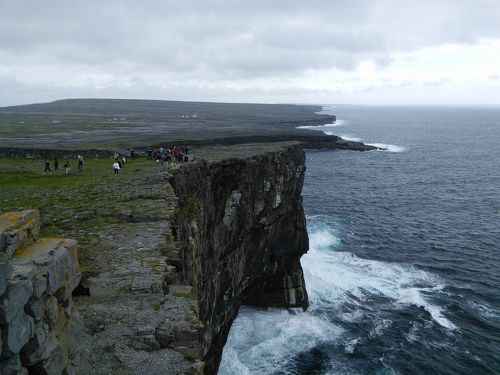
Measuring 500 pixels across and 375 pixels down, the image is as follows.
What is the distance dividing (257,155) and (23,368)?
32.8 m

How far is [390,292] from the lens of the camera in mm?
41969

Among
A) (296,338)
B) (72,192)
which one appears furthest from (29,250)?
(296,338)

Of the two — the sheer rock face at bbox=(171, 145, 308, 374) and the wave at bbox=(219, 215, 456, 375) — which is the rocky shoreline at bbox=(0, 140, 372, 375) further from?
the wave at bbox=(219, 215, 456, 375)

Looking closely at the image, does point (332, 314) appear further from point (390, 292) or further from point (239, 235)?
point (239, 235)

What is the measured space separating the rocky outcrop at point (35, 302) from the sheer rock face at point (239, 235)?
10.4m

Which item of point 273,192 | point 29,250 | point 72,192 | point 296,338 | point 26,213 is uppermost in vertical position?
point 26,213

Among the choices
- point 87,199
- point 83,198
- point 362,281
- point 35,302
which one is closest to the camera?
point 35,302

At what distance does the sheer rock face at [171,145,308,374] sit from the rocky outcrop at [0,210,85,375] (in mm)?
10424

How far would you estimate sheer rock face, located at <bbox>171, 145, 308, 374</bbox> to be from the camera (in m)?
24.7

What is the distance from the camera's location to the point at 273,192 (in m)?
41.0

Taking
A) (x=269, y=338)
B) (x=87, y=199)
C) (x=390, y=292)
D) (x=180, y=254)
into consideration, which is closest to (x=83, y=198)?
(x=87, y=199)

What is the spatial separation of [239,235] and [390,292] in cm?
1749

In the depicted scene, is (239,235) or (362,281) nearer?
(239,235)

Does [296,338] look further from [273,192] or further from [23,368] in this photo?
[23,368]
